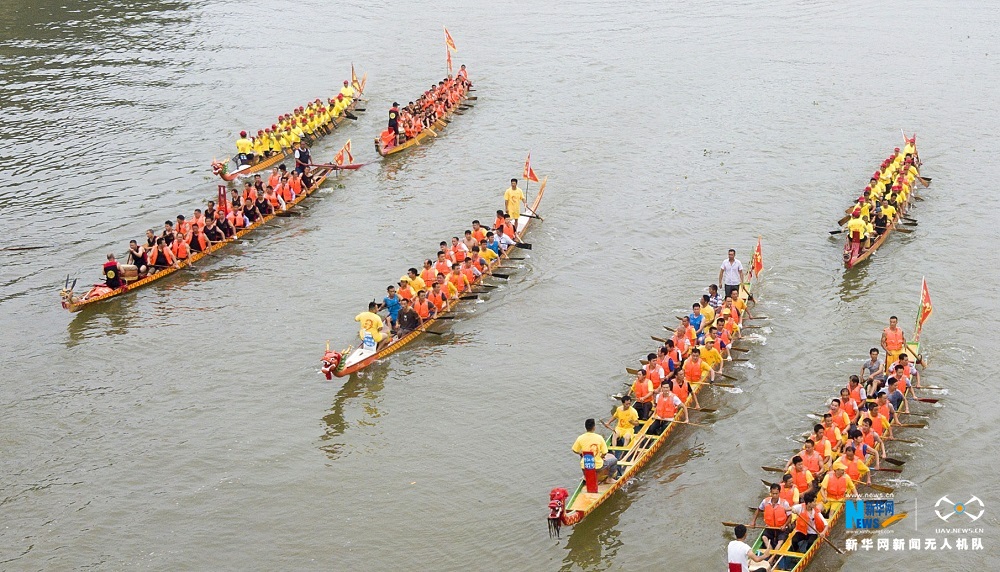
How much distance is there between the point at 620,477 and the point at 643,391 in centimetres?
209

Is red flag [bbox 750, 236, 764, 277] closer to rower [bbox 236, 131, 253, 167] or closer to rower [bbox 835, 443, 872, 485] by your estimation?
rower [bbox 835, 443, 872, 485]

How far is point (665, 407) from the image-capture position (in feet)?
64.1

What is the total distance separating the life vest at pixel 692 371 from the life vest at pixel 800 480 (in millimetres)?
4261

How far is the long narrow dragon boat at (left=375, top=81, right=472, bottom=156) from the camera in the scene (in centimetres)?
3631

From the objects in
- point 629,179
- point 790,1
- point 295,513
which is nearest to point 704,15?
point 790,1

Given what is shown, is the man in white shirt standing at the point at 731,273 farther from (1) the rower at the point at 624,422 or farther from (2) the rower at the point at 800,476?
(2) the rower at the point at 800,476

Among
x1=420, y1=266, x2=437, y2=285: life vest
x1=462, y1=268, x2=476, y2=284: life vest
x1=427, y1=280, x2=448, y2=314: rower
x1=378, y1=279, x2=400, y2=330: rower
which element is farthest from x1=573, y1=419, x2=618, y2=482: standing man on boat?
x1=462, y1=268, x2=476, y2=284: life vest

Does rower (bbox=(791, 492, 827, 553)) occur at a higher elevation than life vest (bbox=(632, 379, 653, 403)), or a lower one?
lower

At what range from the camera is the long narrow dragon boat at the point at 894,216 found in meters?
27.1

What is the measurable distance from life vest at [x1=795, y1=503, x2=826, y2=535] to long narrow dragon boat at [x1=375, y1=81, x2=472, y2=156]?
2278 cm

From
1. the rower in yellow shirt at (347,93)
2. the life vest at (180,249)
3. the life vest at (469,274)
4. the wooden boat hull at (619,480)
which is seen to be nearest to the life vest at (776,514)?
the wooden boat hull at (619,480)

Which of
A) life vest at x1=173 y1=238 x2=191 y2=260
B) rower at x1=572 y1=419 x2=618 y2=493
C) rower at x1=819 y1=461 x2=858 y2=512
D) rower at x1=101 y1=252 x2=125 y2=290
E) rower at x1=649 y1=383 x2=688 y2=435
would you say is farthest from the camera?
life vest at x1=173 y1=238 x2=191 y2=260

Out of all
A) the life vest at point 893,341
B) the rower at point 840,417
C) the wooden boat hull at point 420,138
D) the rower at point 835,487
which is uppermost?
the wooden boat hull at point 420,138

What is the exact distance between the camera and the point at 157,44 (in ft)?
165
